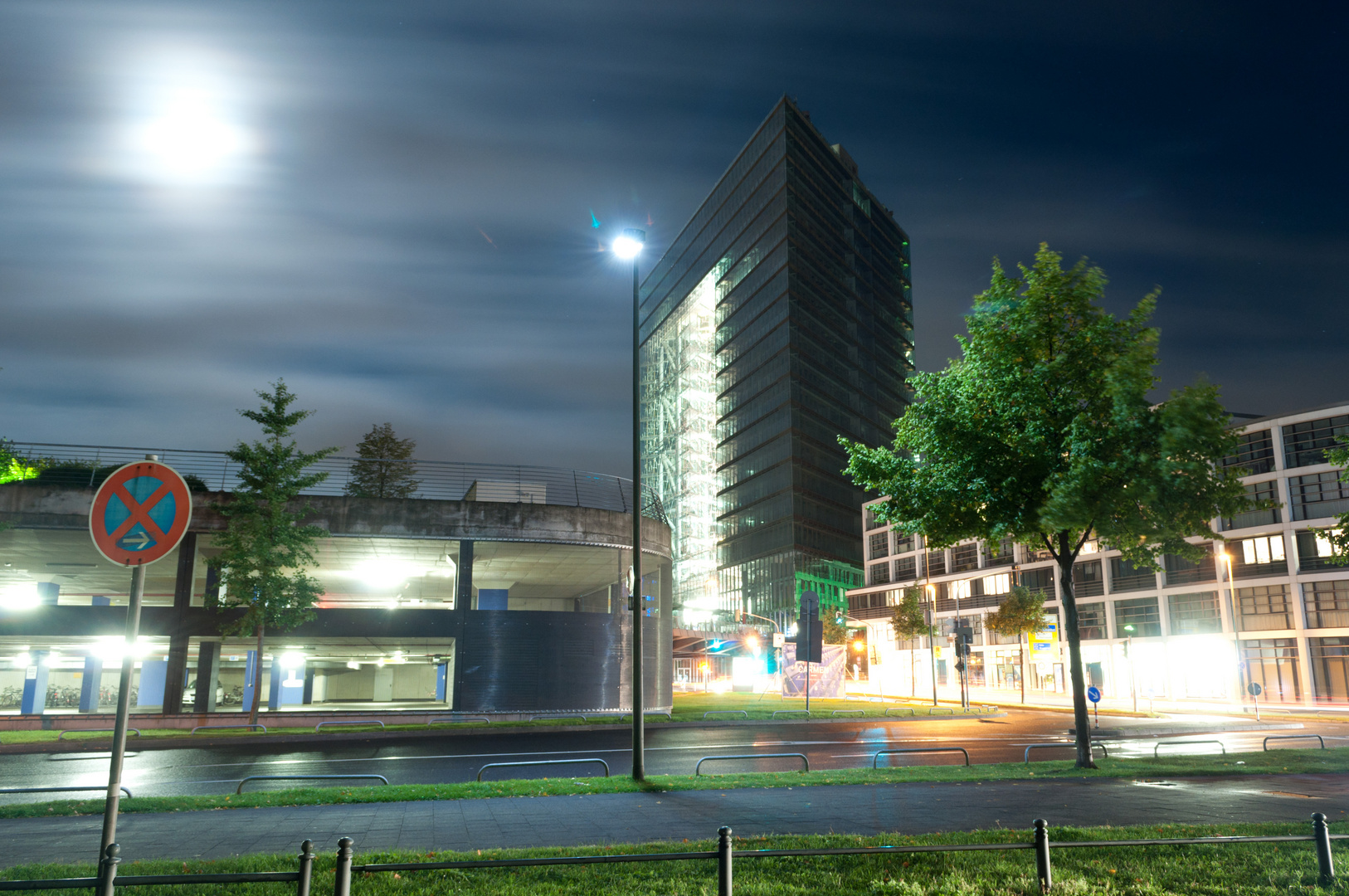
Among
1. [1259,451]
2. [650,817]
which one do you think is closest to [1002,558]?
[1259,451]

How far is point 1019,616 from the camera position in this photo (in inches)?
2286

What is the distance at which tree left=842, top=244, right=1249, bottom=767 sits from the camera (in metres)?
→ 17.2

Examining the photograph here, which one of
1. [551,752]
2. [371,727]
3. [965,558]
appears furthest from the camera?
[965,558]

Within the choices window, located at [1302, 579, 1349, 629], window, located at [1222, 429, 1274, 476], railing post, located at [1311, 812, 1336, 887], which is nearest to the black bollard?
railing post, located at [1311, 812, 1336, 887]

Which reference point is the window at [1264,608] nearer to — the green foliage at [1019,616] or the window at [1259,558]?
the window at [1259,558]

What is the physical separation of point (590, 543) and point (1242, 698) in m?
45.6

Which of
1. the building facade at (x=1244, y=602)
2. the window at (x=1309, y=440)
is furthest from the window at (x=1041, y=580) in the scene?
the window at (x=1309, y=440)

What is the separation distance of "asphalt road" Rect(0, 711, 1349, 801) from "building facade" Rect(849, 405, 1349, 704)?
1820 centimetres

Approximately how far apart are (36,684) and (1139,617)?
6901cm

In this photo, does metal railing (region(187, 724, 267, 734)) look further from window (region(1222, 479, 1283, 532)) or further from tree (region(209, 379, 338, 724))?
window (region(1222, 479, 1283, 532))

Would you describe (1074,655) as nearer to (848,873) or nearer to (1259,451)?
(848,873)

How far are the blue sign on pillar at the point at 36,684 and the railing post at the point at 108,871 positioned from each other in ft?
135

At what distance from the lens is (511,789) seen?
47.4 feet

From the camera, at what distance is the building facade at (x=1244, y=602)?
53594mm
